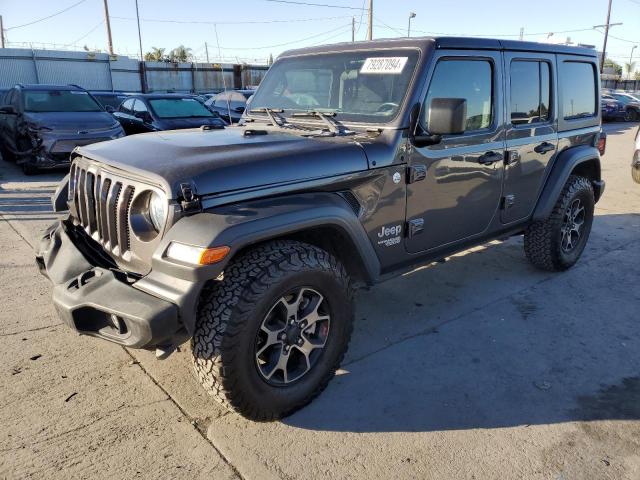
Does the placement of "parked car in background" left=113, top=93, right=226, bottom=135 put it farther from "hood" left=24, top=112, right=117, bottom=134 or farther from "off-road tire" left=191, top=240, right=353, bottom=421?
"off-road tire" left=191, top=240, right=353, bottom=421

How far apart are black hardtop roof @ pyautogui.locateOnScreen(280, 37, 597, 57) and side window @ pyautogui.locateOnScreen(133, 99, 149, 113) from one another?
25.1 ft

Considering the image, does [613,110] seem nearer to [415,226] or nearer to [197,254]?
[415,226]

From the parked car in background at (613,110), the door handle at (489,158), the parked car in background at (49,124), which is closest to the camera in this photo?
the door handle at (489,158)

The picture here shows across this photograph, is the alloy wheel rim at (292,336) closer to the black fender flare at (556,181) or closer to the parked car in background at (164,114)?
the black fender flare at (556,181)

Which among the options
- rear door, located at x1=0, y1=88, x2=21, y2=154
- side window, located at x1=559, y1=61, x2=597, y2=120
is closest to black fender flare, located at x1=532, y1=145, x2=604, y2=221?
side window, located at x1=559, y1=61, x2=597, y2=120

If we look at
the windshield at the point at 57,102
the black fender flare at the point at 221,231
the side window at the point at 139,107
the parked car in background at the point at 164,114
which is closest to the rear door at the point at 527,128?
the black fender flare at the point at 221,231

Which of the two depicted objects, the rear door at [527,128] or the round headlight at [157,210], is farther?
the rear door at [527,128]

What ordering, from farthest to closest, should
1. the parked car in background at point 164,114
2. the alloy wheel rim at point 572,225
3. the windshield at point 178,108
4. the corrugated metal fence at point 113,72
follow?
the corrugated metal fence at point 113,72, the windshield at point 178,108, the parked car in background at point 164,114, the alloy wheel rim at point 572,225

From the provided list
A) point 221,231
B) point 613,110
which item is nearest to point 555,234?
point 221,231

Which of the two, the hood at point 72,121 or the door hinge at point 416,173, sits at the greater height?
the door hinge at point 416,173

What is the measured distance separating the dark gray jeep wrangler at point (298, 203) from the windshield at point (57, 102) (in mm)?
6895

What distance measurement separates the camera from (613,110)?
24203 mm

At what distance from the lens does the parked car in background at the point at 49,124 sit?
8.78 meters

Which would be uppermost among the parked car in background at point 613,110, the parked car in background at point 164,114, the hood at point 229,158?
the hood at point 229,158
